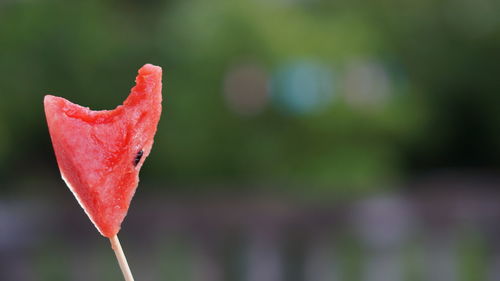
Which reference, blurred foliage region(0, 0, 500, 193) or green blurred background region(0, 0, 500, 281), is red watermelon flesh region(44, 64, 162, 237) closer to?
green blurred background region(0, 0, 500, 281)

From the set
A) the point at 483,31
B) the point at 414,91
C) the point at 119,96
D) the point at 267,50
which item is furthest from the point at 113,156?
the point at 483,31

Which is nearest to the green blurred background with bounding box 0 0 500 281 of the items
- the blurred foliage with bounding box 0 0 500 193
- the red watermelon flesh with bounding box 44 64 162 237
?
the blurred foliage with bounding box 0 0 500 193

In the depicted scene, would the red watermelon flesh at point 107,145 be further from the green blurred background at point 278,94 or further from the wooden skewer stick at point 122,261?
the green blurred background at point 278,94

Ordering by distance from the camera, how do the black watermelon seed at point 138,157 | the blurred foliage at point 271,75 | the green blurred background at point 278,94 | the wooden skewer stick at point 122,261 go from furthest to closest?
the blurred foliage at point 271,75 → the green blurred background at point 278,94 → the black watermelon seed at point 138,157 → the wooden skewer stick at point 122,261

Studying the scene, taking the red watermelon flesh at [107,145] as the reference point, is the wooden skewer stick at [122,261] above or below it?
below

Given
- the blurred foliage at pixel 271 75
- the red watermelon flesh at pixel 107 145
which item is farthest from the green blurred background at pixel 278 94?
the red watermelon flesh at pixel 107 145

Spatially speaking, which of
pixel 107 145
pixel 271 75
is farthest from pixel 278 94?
pixel 107 145

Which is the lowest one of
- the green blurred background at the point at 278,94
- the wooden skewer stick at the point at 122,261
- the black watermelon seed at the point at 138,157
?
the green blurred background at the point at 278,94
